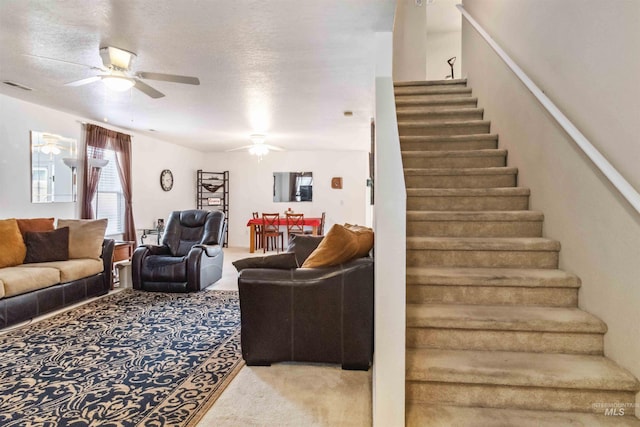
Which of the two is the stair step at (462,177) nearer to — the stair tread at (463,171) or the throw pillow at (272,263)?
the stair tread at (463,171)

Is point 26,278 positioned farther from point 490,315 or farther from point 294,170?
point 294,170

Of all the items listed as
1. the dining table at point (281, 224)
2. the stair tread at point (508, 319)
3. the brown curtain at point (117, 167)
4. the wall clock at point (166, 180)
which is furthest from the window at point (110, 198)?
the stair tread at point (508, 319)

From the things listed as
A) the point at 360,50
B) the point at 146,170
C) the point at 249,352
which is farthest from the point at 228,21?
the point at 146,170

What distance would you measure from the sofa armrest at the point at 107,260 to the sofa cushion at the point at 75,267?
83 mm

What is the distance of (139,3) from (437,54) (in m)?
5.97

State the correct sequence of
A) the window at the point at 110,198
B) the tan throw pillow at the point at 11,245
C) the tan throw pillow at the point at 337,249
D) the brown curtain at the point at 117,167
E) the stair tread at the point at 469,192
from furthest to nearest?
the window at the point at 110,198
the brown curtain at the point at 117,167
the tan throw pillow at the point at 11,245
the stair tread at the point at 469,192
the tan throw pillow at the point at 337,249

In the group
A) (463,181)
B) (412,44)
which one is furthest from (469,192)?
(412,44)

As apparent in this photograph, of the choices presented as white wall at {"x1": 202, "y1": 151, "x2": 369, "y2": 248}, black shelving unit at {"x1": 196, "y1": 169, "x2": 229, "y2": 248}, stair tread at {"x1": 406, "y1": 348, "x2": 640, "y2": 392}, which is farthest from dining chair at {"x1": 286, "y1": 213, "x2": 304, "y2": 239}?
stair tread at {"x1": 406, "y1": 348, "x2": 640, "y2": 392}

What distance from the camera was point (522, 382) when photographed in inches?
67.1

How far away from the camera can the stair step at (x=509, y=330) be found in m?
1.87

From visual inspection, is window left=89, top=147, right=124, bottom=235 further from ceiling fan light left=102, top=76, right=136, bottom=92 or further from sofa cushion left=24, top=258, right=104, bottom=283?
ceiling fan light left=102, top=76, right=136, bottom=92

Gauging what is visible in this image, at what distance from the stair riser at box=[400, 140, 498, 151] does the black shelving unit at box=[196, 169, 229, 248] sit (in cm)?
662

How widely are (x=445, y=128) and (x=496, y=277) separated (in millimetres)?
1805

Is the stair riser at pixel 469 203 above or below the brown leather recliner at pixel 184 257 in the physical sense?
above
